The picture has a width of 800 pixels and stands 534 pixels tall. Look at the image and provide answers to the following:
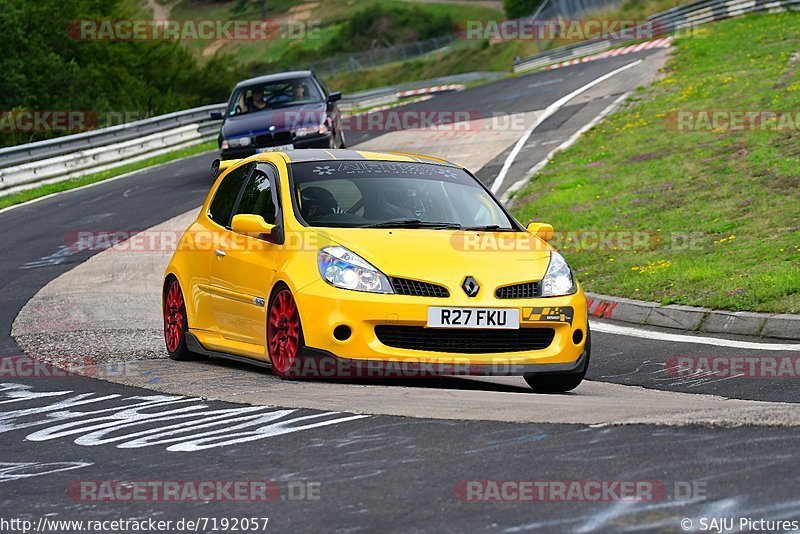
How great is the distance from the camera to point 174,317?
420 inches

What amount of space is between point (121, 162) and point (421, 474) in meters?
26.2

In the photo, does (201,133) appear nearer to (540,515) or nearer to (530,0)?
(540,515)

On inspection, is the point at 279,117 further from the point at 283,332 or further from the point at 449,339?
the point at 449,339

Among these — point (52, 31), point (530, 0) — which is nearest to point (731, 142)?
point (52, 31)

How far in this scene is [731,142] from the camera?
19.2 m

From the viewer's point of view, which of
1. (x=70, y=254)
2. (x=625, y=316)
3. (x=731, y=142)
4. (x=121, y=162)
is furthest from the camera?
(x=121, y=162)

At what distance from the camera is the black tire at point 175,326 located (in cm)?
1036

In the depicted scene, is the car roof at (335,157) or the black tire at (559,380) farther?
the car roof at (335,157)

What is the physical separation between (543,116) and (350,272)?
68.9ft

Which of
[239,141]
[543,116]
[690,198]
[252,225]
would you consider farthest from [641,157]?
[252,225]

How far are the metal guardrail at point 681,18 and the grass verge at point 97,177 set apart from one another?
18090mm

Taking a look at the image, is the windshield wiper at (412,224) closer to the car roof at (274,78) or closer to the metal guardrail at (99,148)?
the car roof at (274,78)

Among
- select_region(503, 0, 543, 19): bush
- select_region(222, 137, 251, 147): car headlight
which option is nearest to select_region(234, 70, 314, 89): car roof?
select_region(222, 137, 251, 147): car headlight

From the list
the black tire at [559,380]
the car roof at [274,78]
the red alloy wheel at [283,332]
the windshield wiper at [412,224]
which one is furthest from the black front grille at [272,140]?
the black tire at [559,380]
